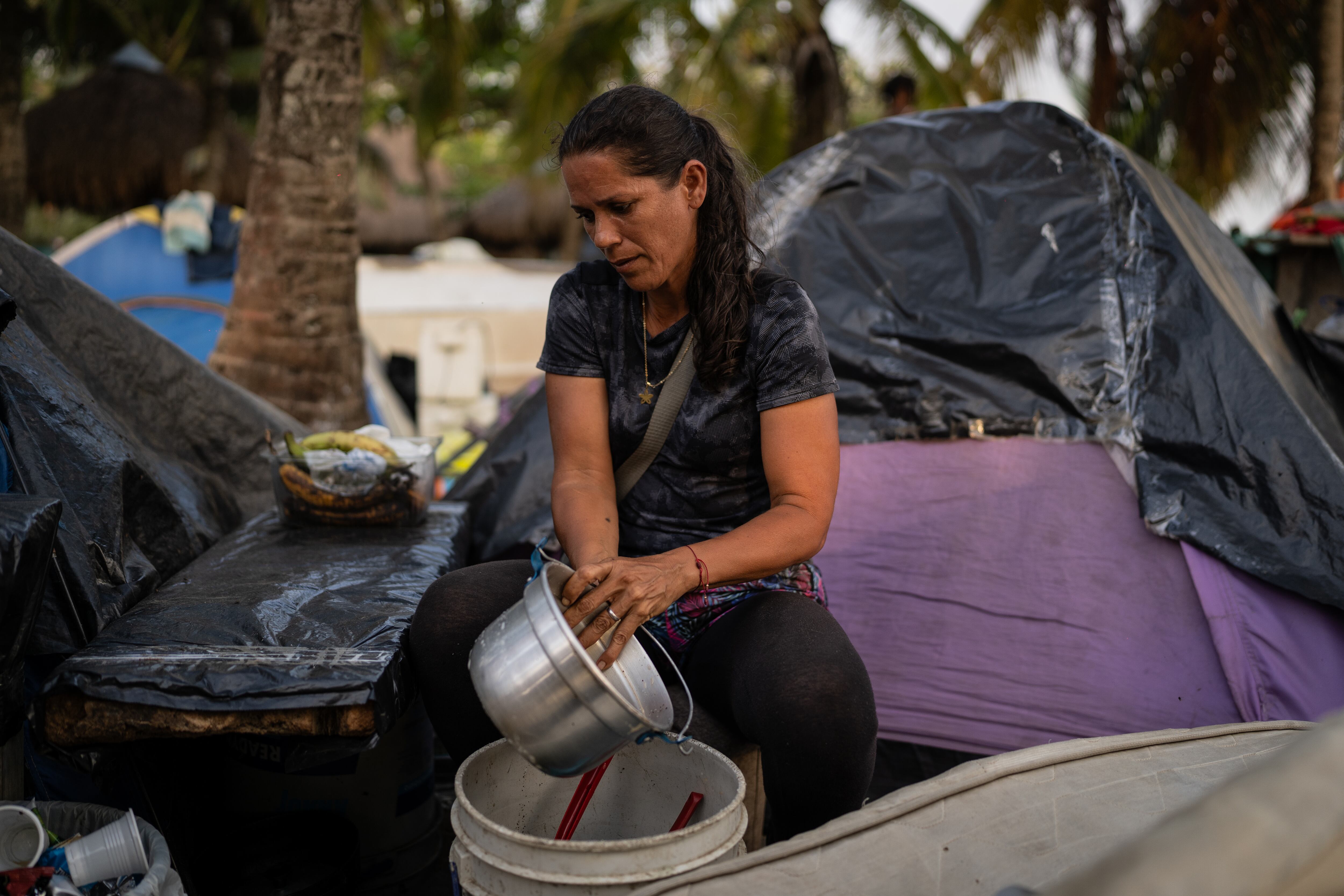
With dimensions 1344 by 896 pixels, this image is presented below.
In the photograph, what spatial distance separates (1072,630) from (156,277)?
6.30 m

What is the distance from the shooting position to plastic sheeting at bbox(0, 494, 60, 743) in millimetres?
1453

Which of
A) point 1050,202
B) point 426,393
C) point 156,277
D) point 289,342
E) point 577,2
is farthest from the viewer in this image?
point 577,2

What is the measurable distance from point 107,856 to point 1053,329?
257 cm

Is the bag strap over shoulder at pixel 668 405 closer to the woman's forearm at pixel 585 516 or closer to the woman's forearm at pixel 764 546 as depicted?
the woman's forearm at pixel 585 516

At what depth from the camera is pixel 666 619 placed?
1.88m

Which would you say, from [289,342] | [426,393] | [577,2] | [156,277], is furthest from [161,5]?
[289,342]

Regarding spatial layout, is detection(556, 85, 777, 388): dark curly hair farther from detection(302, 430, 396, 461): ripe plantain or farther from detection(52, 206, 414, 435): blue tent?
detection(52, 206, 414, 435): blue tent

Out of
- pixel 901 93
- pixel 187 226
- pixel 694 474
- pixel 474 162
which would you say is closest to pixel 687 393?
pixel 694 474

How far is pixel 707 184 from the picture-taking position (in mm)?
1931

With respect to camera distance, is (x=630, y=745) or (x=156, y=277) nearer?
(x=630, y=745)

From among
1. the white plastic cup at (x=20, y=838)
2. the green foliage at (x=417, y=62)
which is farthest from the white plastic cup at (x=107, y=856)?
the green foliage at (x=417, y=62)

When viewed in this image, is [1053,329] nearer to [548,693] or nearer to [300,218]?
[548,693]

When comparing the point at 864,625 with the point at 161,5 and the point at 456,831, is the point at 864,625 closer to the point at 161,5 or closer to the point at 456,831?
the point at 456,831

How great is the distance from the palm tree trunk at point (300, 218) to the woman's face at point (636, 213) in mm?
2349
